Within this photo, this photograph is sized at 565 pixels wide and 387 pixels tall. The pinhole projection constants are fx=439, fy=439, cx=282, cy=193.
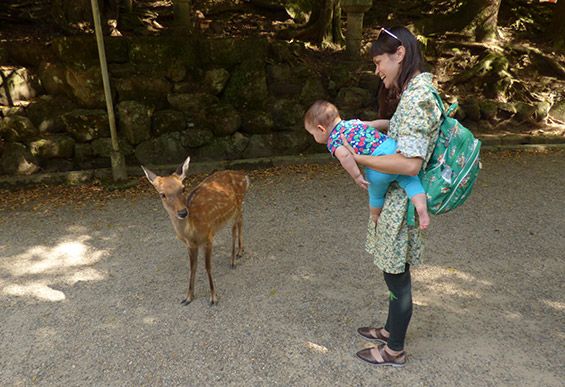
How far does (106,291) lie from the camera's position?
384 cm

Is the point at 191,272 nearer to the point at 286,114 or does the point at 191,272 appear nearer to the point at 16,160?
the point at 16,160

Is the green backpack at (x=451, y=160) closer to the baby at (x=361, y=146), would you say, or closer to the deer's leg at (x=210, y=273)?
the baby at (x=361, y=146)

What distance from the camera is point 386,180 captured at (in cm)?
236

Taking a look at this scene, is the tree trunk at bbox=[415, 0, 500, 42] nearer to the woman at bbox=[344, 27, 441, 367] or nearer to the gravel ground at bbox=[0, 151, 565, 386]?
the gravel ground at bbox=[0, 151, 565, 386]

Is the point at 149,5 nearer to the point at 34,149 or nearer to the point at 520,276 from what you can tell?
the point at 34,149

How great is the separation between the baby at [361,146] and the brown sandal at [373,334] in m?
1.16

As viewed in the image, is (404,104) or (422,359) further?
(422,359)

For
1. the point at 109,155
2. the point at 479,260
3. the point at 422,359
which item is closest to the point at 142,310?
the point at 422,359

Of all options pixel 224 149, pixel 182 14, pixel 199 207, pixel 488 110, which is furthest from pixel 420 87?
pixel 488 110

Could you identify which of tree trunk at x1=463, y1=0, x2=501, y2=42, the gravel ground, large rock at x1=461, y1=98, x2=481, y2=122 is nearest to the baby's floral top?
the gravel ground

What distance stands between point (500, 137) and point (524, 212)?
2846 millimetres

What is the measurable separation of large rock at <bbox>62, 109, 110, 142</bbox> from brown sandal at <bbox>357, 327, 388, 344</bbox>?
5.06 m

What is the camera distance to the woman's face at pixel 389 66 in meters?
2.20

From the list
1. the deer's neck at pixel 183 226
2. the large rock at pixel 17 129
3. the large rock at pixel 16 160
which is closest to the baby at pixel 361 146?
the deer's neck at pixel 183 226
